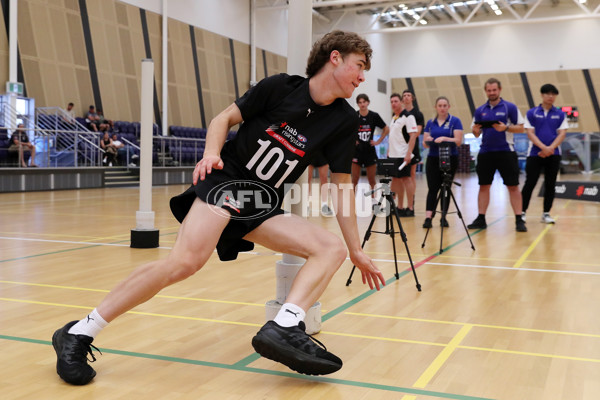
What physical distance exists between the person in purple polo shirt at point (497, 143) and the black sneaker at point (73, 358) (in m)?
6.14

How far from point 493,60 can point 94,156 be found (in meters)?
20.4

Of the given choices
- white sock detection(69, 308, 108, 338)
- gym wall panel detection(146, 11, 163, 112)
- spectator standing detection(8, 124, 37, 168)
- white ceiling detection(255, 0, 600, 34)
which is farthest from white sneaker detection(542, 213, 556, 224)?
white ceiling detection(255, 0, 600, 34)

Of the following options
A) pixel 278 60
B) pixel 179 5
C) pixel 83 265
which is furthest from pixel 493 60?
pixel 83 265

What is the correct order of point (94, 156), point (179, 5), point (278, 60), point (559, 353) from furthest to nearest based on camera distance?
point (278, 60) → point (179, 5) → point (94, 156) → point (559, 353)

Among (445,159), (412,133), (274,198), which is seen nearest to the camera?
(274,198)

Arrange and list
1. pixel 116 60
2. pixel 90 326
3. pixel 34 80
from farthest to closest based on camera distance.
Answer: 1. pixel 116 60
2. pixel 34 80
3. pixel 90 326

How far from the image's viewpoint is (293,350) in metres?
2.38

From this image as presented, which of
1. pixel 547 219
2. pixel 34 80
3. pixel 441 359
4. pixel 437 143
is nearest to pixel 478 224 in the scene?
pixel 437 143

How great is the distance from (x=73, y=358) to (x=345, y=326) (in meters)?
1.44

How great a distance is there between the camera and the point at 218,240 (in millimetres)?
2586

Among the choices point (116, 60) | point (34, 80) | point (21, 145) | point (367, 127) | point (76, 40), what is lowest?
point (21, 145)

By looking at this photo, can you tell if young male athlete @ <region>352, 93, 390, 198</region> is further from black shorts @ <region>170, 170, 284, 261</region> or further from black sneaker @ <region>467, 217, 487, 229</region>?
black shorts @ <region>170, 170, 284, 261</region>

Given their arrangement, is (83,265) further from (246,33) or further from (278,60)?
(278,60)

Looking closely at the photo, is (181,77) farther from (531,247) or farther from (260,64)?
(531,247)
